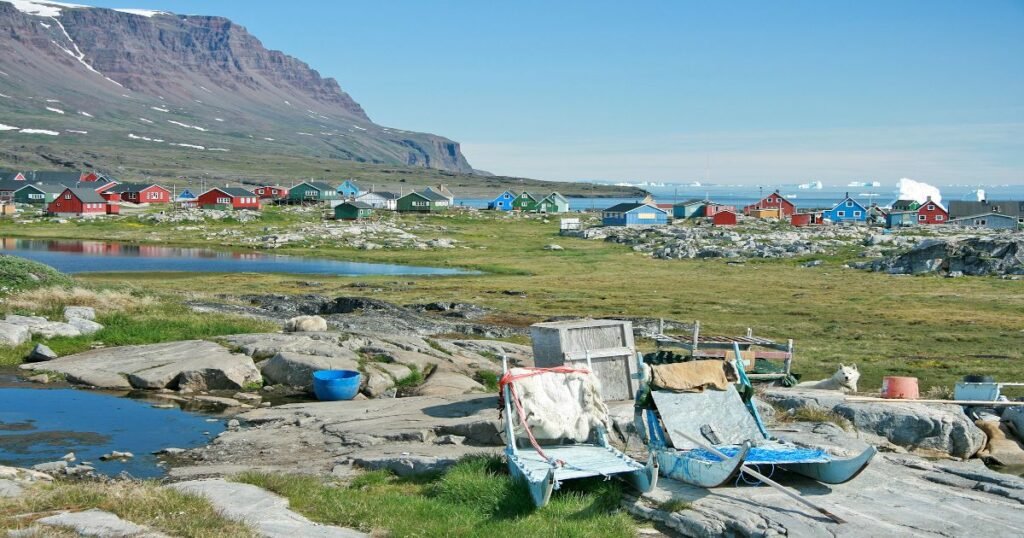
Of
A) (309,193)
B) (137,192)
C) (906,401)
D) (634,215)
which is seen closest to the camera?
(906,401)

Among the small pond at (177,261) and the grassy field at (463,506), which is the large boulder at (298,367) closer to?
the grassy field at (463,506)

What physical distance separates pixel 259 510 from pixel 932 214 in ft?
393

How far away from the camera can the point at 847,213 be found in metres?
123

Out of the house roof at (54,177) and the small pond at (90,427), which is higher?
the house roof at (54,177)

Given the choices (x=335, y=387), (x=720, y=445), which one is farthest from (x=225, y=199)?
(x=720, y=445)

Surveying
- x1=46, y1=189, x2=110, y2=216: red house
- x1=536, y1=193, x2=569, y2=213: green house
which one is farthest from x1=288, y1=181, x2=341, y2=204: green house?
x1=46, y1=189, x2=110, y2=216: red house

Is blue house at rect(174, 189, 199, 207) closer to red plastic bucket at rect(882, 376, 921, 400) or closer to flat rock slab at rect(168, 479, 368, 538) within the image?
red plastic bucket at rect(882, 376, 921, 400)

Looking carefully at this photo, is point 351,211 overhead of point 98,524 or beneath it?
overhead

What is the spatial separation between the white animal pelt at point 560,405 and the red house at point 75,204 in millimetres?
107191

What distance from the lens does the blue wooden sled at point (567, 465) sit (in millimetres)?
11188

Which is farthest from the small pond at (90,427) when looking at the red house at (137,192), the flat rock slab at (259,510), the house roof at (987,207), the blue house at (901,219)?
the house roof at (987,207)

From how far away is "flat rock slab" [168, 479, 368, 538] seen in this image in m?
10.3

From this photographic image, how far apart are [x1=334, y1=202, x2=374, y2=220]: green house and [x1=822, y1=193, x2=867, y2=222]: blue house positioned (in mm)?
61670

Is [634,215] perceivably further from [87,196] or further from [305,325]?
[305,325]
